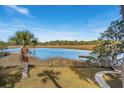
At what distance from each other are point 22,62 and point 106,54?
3.06ft

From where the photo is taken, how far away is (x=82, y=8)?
2.87 metres

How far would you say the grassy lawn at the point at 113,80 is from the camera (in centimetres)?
283

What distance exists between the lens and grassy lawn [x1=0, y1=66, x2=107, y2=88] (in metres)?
2.84

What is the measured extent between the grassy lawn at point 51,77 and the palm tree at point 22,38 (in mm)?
274

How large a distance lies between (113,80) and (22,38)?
1081mm

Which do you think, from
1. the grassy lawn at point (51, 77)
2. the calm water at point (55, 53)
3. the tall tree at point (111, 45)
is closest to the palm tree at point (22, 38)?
the calm water at point (55, 53)

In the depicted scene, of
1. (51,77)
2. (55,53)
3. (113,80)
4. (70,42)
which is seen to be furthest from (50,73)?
(113,80)

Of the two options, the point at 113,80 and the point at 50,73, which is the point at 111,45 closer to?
the point at 113,80

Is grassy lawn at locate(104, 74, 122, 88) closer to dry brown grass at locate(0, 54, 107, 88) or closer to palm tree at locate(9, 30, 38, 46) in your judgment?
dry brown grass at locate(0, 54, 107, 88)

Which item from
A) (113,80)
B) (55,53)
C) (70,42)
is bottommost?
(113,80)

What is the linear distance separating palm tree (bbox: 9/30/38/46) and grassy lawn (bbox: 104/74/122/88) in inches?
35.8

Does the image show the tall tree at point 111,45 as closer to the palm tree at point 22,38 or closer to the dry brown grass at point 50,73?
the dry brown grass at point 50,73

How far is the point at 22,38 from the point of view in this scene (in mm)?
2910
